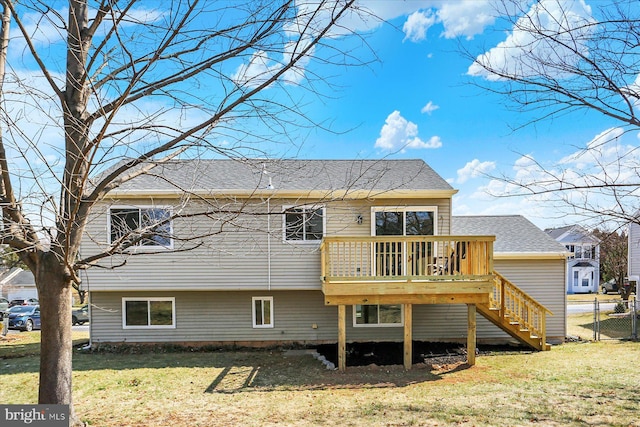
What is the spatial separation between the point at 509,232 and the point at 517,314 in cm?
320

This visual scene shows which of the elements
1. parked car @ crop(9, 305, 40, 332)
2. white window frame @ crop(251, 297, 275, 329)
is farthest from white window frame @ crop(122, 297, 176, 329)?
parked car @ crop(9, 305, 40, 332)

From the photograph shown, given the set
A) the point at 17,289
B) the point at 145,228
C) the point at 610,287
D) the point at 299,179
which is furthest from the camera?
the point at 610,287

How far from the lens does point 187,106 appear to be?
4160mm

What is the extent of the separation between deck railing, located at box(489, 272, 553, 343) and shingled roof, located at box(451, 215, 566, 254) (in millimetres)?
1379

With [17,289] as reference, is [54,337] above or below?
above

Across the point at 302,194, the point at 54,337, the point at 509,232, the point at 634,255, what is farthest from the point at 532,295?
the point at 634,255

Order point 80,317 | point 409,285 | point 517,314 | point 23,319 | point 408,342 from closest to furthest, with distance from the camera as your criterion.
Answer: point 409,285 → point 408,342 → point 517,314 → point 23,319 → point 80,317

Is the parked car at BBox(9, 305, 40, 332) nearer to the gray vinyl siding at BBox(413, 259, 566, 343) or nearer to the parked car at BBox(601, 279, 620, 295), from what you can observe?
the gray vinyl siding at BBox(413, 259, 566, 343)

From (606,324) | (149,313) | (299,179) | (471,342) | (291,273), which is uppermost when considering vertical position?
(299,179)

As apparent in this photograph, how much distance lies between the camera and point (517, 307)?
11391mm

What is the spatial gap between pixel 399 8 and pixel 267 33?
4.26 ft

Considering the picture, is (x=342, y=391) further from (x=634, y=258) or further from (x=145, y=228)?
(x=634, y=258)

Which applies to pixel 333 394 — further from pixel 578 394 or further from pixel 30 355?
pixel 30 355

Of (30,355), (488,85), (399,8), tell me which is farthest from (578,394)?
(30,355)
